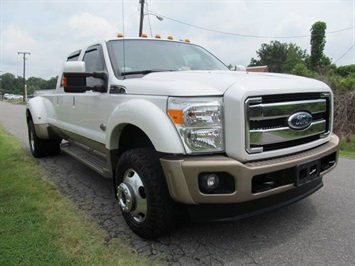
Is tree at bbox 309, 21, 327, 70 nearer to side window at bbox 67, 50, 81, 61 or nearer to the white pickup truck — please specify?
side window at bbox 67, 50, 81, 61

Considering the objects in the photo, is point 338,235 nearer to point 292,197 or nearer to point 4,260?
point 292,197

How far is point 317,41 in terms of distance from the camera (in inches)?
1457

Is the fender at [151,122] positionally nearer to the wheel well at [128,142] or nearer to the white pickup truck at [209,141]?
the white pickup truck at [209,141]

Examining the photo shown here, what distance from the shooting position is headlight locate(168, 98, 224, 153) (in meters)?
2.69

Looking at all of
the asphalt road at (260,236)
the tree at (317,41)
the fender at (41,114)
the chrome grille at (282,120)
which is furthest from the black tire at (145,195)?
the tree at (317,41)

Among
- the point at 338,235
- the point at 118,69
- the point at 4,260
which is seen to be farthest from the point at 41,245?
the point at 338,235

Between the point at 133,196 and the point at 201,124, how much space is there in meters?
0.97

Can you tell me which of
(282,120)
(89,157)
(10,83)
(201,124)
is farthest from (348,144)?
(10,83)

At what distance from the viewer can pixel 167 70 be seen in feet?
12.8

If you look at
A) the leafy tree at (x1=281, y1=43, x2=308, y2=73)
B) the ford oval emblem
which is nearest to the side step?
the ford oval emblem

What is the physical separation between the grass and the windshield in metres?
1.62

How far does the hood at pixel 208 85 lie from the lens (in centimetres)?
274

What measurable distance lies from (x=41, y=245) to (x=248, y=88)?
2188 mm

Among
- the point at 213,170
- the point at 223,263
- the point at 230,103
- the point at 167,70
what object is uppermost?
the point at 167,70
